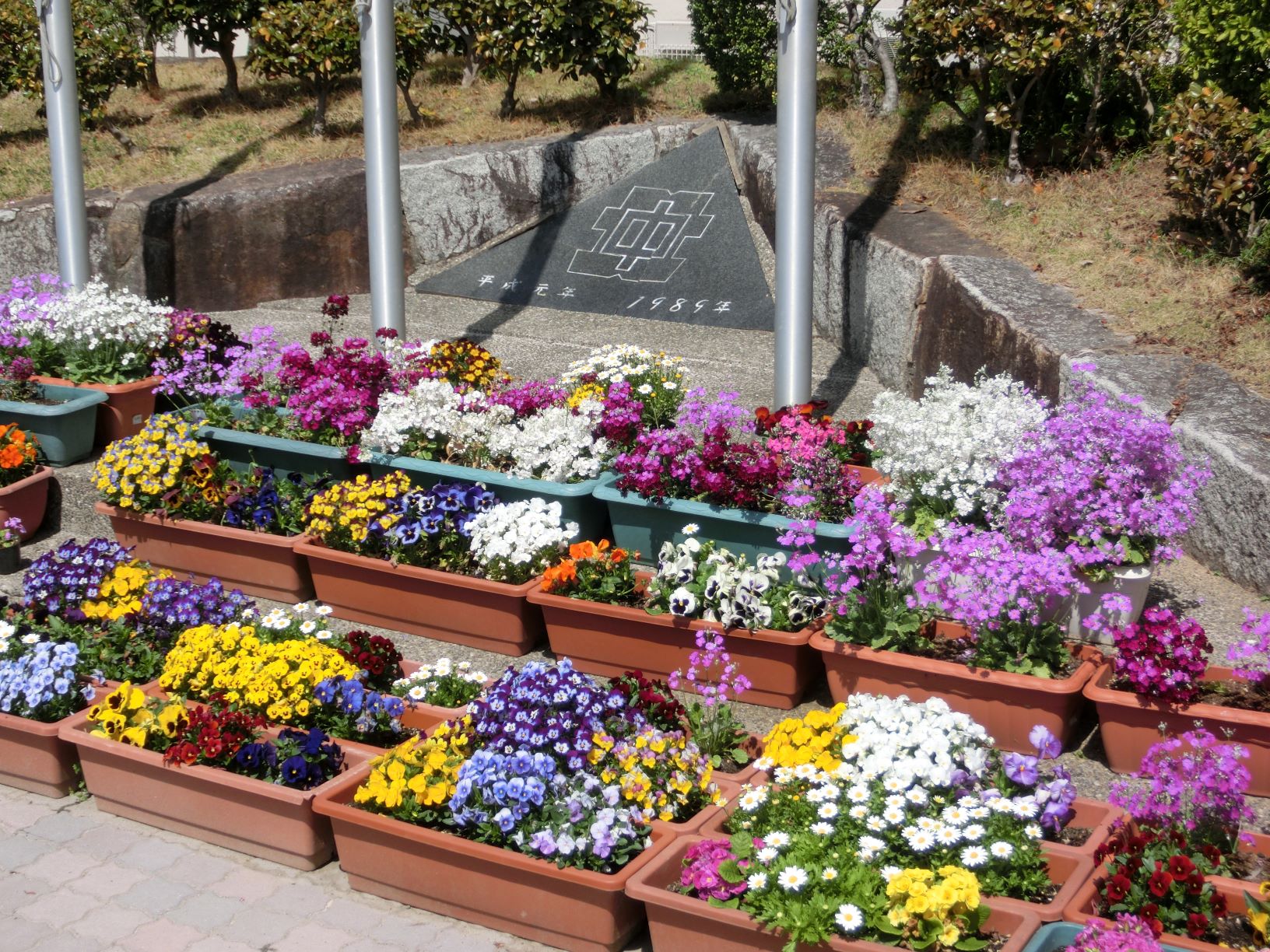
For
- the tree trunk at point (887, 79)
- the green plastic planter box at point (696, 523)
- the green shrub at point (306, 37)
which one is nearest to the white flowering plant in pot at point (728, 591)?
the green plastic planter box at point (696, 523)

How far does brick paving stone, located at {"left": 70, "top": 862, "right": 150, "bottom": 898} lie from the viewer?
3.80 m

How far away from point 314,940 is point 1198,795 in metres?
2.32

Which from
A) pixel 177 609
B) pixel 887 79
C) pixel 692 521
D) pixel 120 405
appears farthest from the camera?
pixel 887 79

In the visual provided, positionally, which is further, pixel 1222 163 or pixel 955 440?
pixel 1222 163

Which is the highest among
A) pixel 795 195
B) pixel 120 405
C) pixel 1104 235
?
pixel 795 195

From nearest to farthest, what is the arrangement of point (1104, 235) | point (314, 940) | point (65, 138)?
1. point (314, 940)
2. point (1104, 235)
3. point (65, 138)


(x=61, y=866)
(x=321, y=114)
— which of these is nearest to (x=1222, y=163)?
(x=61, y=866)

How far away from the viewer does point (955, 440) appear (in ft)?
14.5

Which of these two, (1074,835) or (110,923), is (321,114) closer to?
(110,923)

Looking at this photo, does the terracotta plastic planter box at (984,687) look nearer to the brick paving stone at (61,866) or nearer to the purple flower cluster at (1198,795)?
the purple flower cluster at (1198,795)

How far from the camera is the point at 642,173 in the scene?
1103 centimetres

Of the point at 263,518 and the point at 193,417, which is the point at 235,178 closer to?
the point at 193,417

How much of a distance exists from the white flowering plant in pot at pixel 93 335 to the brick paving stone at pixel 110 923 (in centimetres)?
371

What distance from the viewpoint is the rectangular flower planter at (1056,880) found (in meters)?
3.03
